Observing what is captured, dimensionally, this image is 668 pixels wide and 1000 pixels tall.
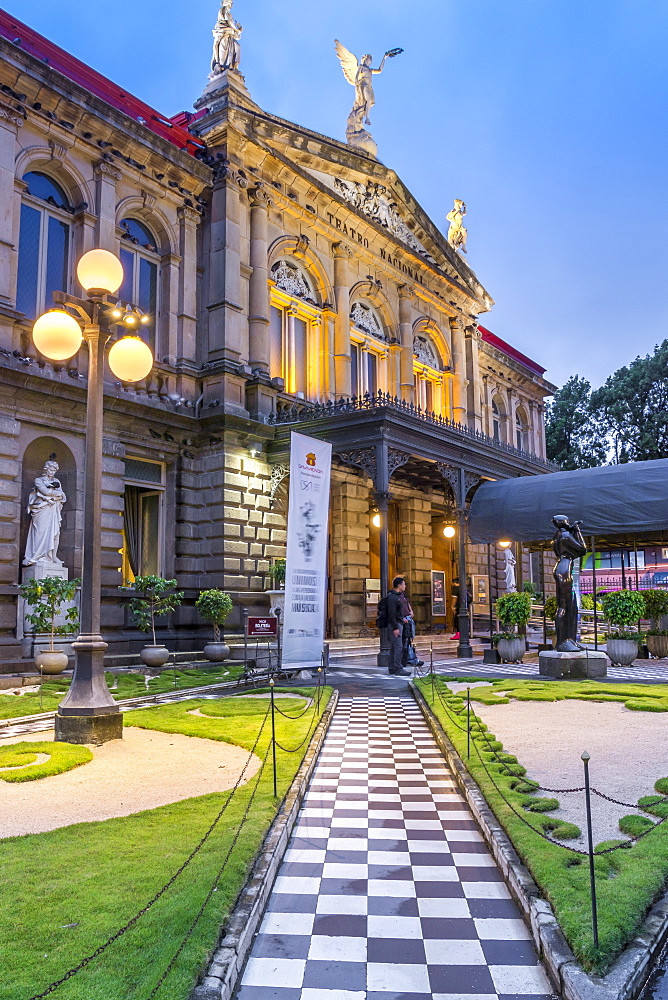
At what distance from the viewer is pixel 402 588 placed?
15.1 metres

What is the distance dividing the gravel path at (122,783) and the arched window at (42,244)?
34.2ft

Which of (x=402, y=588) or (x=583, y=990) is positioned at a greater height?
(x=402, y=588)

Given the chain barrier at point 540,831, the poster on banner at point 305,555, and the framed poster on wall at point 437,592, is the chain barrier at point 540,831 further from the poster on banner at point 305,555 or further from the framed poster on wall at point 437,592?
the framed poster on wall at point 437,592

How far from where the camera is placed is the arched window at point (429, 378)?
2683 centimetres

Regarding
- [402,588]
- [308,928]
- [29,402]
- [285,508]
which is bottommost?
[308,928]

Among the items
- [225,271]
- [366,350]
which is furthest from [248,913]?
[366,350]

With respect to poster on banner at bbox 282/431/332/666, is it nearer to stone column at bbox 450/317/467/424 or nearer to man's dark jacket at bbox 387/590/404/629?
man's dark jacket at bbox 387/590/404/629

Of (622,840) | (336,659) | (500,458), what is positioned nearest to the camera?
(622,840)

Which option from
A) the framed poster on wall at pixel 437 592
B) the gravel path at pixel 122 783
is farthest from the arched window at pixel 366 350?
the gravel path at pixel 122 783

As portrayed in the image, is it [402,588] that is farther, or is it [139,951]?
[402,588]

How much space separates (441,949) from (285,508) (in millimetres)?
15917

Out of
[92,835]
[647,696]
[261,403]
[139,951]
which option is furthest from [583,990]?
[261,403]

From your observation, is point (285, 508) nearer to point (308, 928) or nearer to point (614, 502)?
point (614, 502)

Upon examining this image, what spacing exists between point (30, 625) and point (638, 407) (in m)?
37.5
